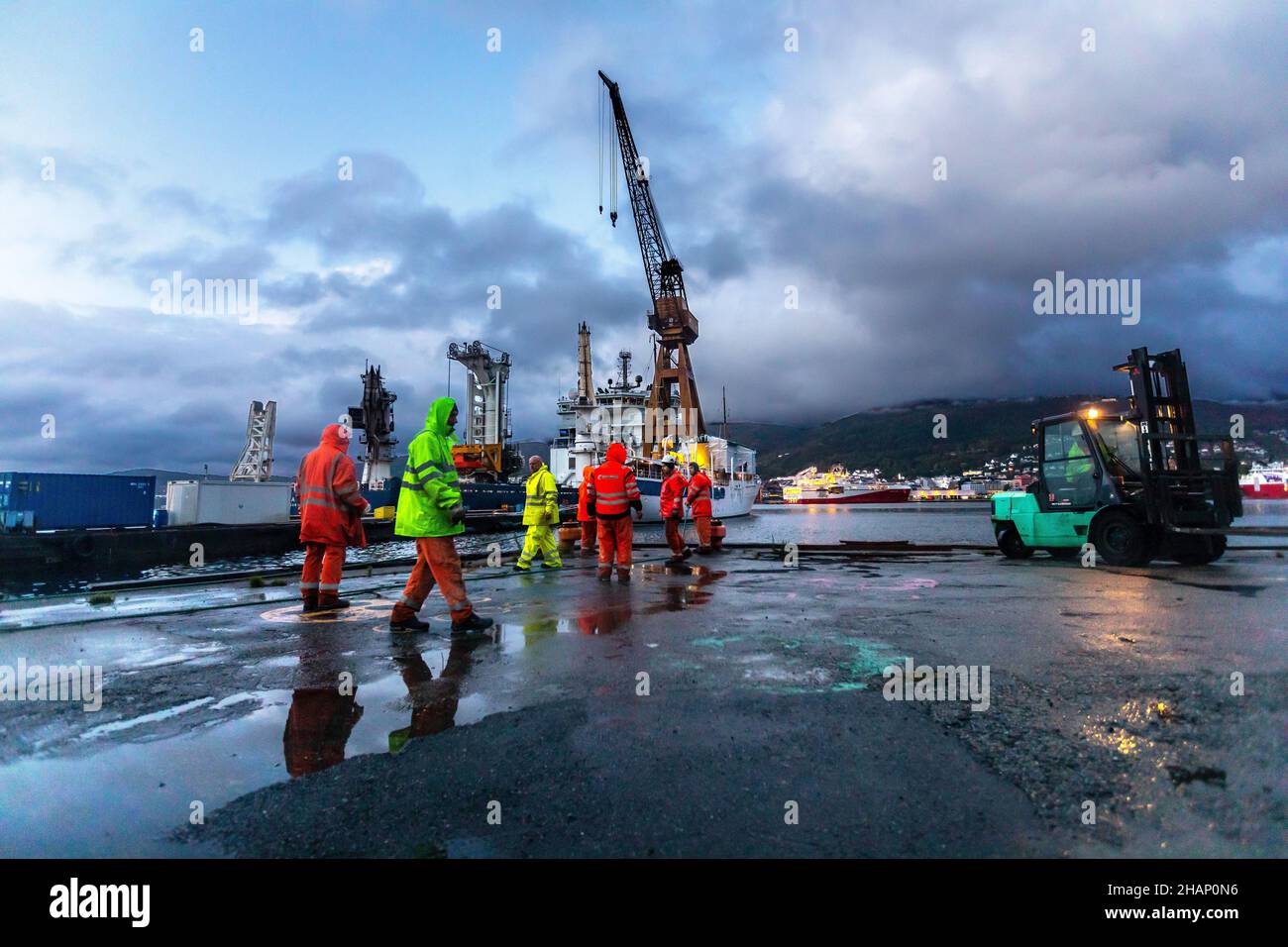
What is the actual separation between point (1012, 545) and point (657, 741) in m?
11.9

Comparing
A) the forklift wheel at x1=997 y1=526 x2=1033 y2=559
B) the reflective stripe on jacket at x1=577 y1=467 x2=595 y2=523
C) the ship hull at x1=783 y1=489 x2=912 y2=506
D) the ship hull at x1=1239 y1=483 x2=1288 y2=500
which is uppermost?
the reflective stripe on jacket at x1=577 y1=467 x2=595 y2=523

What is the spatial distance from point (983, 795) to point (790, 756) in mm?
708

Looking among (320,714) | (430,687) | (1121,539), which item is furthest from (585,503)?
(1121,539)

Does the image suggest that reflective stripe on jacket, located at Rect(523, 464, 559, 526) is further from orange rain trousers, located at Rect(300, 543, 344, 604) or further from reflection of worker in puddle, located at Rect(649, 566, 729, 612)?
orange rain trousers, located at Rect(300, 543, 344, 604)

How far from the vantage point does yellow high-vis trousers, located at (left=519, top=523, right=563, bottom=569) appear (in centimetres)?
1034

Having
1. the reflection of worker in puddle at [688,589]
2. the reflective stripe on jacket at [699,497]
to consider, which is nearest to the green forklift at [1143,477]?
the reflective stripe on jacket at [699,497]

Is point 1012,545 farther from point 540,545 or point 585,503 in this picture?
point 540,545

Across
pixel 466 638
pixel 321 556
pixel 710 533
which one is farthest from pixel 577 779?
pixel 710 533

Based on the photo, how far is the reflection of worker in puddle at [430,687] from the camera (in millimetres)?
2934

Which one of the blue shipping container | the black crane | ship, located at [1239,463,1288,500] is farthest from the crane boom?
ship, located at [1239,463,1288,500]

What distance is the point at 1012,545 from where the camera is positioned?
12.0 meters

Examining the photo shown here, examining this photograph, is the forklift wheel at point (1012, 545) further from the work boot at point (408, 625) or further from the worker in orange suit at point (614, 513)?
the work boot at point (408, 625)

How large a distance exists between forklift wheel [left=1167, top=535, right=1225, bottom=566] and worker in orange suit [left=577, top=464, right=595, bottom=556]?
9538 millimetres

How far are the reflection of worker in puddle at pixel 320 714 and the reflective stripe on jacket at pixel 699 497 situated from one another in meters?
8.90
